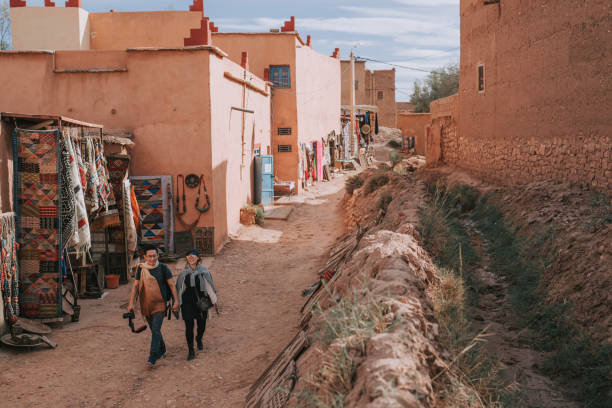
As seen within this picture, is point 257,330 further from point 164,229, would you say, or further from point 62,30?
point 62,30

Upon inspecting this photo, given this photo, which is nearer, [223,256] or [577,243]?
[577,243]

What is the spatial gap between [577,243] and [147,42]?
17.5 meters

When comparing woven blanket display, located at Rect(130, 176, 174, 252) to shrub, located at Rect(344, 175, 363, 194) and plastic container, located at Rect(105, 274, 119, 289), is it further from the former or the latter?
shrub, located at Rect(344, 175, 363, 194)

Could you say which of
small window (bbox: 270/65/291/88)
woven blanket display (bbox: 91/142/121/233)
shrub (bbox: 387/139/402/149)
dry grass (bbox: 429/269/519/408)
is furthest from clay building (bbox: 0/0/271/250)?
shrub (bbox: 387/139/402/149)

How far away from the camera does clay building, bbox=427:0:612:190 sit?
31.6 feet

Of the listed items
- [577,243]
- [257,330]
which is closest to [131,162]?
[257,330]

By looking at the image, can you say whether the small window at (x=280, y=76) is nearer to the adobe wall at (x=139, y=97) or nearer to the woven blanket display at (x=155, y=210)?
the adobe wall at (x=139, y=97)

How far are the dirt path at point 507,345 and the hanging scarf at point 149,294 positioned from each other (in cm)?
387

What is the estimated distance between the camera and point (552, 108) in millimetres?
11156

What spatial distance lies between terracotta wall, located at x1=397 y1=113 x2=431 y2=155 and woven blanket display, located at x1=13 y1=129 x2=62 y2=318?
92.9 feet

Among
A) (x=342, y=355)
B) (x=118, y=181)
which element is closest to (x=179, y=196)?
(x=118, y=181)

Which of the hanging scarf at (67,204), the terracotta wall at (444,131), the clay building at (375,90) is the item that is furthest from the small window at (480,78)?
the clay building at (375,90)

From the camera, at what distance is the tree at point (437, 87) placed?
42.8 meters

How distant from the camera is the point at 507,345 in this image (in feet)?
21.3
